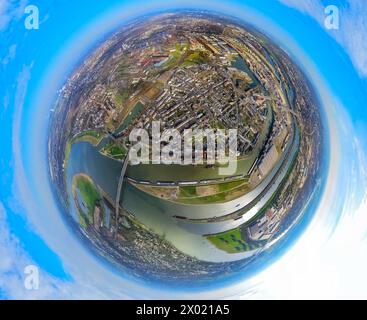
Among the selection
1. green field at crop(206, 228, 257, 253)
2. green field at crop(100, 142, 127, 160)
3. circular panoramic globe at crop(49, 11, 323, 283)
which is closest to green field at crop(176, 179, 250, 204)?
circular panoramic globe at crop(49, 11, 323, 283)

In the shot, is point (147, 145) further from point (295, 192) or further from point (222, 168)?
point (295, 192)

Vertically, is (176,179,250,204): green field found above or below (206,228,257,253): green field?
above

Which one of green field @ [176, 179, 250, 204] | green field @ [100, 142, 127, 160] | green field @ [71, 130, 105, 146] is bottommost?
green field @ [176, 179, 250, 204]

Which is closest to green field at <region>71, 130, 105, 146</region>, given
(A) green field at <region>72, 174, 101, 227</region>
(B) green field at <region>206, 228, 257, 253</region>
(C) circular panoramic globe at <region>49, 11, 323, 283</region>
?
(C) circular panoramic globe at <region>49, 11, 323, 283</region>

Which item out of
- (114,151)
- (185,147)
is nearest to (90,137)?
(114,151)

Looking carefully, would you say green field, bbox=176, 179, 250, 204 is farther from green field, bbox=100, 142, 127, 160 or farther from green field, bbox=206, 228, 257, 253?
green field, bbox=100, 142, 127, 160

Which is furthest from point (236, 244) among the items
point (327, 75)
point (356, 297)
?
point (327, 75)

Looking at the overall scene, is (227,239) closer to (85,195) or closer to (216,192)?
(216,192)

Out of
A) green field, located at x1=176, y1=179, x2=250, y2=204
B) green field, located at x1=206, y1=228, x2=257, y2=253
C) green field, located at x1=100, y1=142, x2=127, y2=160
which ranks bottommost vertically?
green field, located at x1=206, y1=228, x2=257, y2=253

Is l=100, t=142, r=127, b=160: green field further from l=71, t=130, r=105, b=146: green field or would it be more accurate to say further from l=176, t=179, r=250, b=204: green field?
l=176, t=179, r=250, b=204: green field
